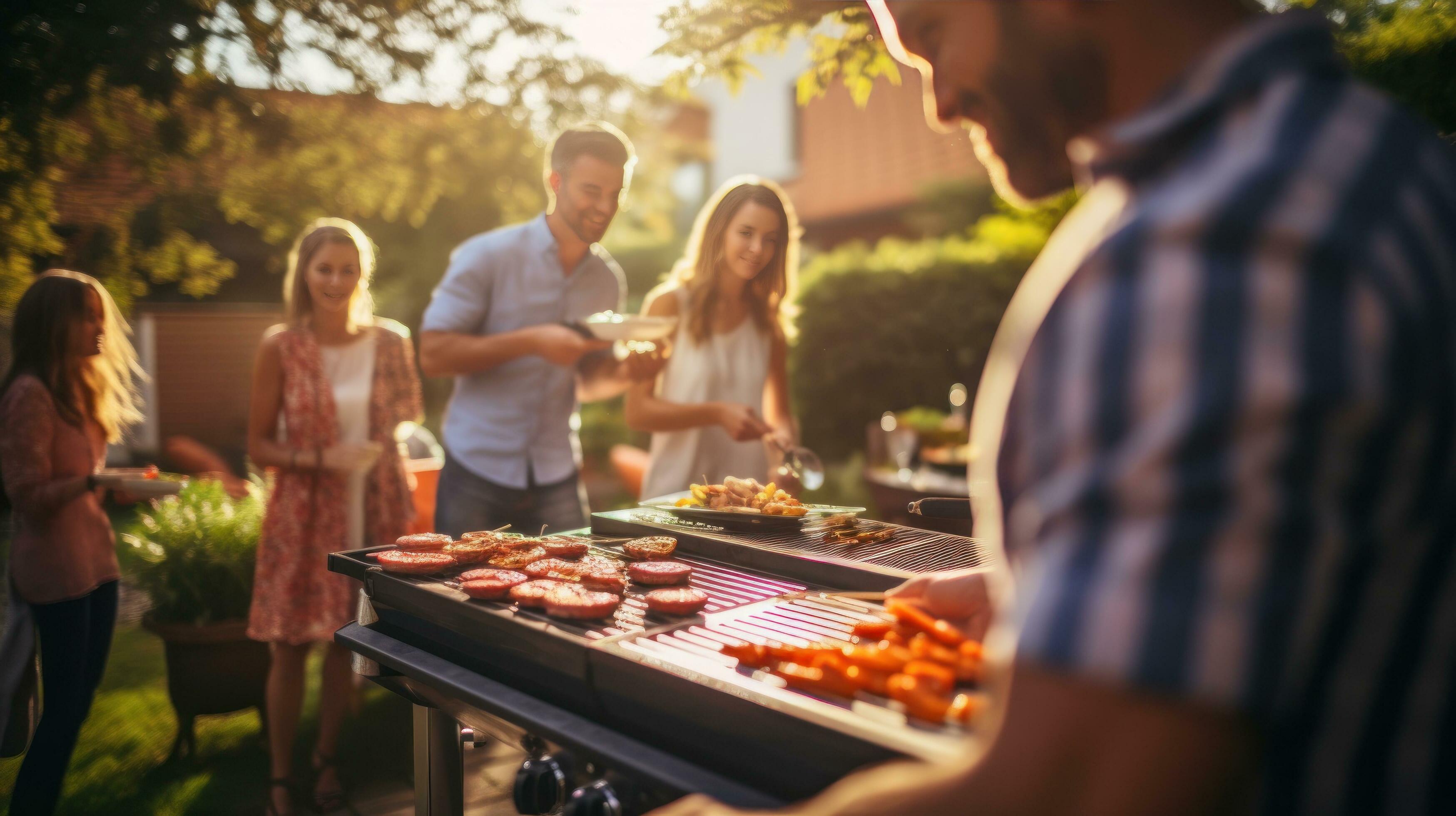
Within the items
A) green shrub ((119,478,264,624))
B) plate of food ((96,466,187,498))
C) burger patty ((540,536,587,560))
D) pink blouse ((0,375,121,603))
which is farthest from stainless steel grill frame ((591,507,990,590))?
green shrub ((119,478,264,624))

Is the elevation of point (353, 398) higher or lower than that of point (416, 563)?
higher

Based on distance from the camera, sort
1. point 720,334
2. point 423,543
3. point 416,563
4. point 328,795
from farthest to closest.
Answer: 1. point 720,334
2. point 328,795
3. point 423,543
4. point 416,563

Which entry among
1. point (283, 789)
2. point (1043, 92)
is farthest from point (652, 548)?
point (283, 789)

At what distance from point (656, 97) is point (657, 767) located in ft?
22.3

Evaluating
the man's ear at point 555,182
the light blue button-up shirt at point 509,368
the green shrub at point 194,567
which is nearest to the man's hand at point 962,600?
the light blue button-up shirt at point 509,368

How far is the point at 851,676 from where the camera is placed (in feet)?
4.40

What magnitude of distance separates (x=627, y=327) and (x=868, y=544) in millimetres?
1278

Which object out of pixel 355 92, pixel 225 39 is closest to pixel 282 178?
pixel 355 92

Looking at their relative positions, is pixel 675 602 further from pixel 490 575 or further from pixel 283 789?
pixel 283 789

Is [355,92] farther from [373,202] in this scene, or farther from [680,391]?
[680,391]

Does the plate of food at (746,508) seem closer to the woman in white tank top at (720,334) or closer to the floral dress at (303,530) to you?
the woman in white tank top at (720,334)

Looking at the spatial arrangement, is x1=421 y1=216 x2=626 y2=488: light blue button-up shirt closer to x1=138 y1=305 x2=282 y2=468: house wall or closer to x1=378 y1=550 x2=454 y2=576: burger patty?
x1=378 y1=550 x2=454 y2=576: burger patty

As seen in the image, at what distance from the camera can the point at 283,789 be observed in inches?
132

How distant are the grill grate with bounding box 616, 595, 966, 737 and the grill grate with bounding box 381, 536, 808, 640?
0.18ft
